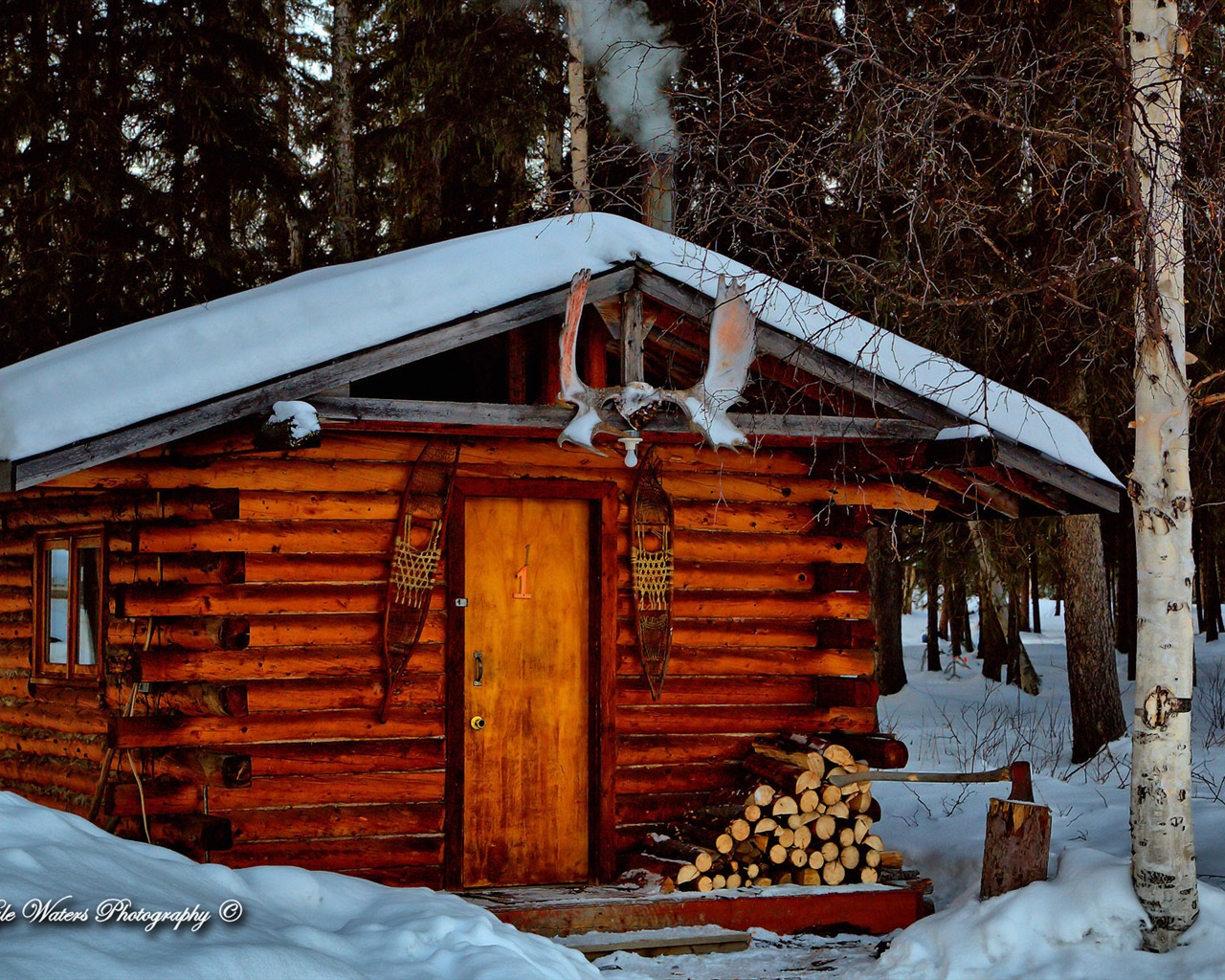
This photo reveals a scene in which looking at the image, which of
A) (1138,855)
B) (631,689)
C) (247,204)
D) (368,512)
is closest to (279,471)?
(368,512)

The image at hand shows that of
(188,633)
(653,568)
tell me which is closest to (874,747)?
(653,568)

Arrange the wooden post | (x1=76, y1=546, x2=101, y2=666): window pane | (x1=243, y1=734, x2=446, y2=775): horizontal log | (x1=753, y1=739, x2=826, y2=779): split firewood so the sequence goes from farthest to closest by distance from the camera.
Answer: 1. (x1=76, y1=546, x2=101, y2=666): window pane
2. (x1=753, y1=739, x2=826, y2=779): split firewood
3. (x1=243, y1=734, x2=446, y2=775): horizontal log
4. the wooden post

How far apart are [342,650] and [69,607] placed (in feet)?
8.06

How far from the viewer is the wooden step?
7.48 meters

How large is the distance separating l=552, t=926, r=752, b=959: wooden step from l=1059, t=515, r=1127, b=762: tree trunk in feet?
24.2

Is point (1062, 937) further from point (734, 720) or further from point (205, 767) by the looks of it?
point (205, 767)

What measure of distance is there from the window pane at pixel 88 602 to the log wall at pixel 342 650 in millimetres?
261

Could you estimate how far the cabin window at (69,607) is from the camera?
354 inches

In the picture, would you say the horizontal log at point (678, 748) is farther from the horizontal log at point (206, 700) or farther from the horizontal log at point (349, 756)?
the horizontal log at point (206, 700)

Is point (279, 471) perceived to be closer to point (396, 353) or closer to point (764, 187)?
point (396, 353)

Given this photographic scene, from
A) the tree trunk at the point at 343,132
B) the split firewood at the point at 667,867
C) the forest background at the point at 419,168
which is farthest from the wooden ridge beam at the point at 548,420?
the tree trunk at the point at 343,132

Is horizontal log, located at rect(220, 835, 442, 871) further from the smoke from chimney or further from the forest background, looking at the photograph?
the smoke from chimney

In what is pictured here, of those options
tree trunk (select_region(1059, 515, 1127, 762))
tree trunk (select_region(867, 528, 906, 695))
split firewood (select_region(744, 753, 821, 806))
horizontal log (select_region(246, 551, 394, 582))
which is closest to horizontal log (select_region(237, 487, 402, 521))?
horizontal log (select_region(246, 551, 394, 582))

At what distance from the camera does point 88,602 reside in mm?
9102
